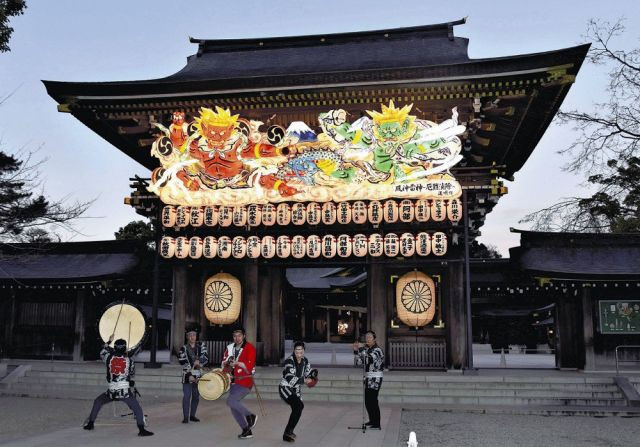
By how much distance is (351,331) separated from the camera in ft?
140

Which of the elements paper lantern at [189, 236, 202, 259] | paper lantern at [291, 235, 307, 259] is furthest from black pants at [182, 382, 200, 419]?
paper lantern at [189, 236, 202, 259]

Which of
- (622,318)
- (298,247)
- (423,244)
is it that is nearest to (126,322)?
(298,247)

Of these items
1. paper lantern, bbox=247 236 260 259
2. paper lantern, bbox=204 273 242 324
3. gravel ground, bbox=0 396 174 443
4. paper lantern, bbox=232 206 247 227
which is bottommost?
gravel ground, bbox=0 396 174 443

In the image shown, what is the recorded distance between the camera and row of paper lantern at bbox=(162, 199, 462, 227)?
18.1m

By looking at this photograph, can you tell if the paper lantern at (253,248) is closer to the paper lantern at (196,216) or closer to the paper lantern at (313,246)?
the paper lantern at (313,246)

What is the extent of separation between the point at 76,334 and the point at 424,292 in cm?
1425

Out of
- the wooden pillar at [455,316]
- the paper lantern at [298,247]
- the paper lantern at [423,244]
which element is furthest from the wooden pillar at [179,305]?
the wooden pillar at [455,316]

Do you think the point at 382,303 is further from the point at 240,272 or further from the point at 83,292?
the point at 83,292

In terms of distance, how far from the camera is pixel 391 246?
59.7ft

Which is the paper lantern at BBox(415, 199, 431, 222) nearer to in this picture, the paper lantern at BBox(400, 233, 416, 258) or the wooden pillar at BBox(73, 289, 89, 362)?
the paper lantern at BBox(400, 233, 416, 258)

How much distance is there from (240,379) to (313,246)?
336 inches

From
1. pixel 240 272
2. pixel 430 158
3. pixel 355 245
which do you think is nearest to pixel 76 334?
pixel 240 272

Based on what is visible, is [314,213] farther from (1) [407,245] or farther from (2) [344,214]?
(1) [407,245]

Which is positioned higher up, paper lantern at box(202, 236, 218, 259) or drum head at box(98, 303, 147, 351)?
paper lantern at box(202, 236, 218, 259)
